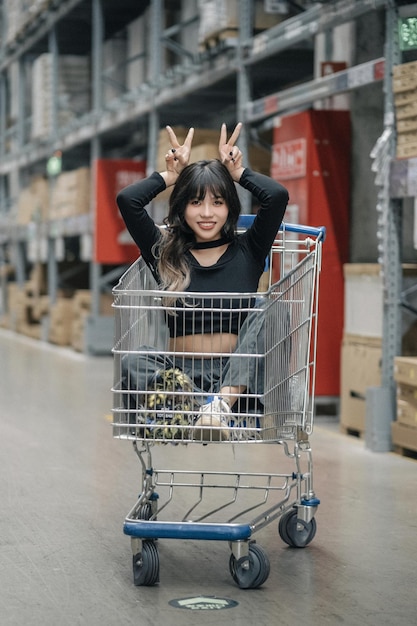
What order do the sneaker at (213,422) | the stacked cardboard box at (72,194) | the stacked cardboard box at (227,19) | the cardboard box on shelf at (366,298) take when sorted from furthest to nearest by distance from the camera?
the stacked cardboard box at (72,194)
the stacked cardboard box at (227,19)
the cardboard box on shelf at (366,298)
the sneaker at (213,422)

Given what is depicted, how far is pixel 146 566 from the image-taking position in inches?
167

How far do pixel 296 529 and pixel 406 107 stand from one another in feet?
10.4

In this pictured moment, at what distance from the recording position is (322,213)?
895 centimetres

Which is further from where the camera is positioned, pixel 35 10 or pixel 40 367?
pixel 35 10

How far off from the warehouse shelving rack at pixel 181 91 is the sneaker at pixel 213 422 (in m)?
3.34

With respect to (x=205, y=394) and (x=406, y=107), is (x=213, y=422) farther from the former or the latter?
(x=406, y=107)

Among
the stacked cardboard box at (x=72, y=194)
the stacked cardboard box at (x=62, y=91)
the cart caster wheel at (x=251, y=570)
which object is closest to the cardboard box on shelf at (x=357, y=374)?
the cart caster wheel at (x=251, y=570)

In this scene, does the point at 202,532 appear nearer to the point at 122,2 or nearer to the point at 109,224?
the point at 109,224

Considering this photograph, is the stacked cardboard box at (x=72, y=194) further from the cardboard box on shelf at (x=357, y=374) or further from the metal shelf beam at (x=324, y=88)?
the cardboard box on shelf at (x=357, y=374)

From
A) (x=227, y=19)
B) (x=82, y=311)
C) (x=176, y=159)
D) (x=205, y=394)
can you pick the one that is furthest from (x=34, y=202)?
(x=205, y=394)

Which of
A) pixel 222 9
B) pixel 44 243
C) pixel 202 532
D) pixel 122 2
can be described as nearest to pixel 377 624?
pixel 202 532

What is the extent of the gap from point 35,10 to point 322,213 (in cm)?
1037

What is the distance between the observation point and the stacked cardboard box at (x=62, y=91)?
18625mm

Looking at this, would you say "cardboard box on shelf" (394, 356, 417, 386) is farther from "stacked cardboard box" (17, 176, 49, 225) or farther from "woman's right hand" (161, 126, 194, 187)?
"stacked cardboard box" (17, 176, 49, 225)
